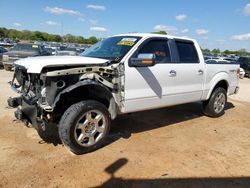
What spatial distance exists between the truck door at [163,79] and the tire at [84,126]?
572 mm

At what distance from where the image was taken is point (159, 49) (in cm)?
564

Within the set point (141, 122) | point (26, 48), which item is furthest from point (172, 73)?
point (26, 48)

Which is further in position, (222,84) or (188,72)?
(222,84)

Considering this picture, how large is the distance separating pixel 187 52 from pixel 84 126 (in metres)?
3.07

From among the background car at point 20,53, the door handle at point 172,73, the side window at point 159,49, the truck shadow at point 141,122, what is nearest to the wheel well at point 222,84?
the truck shadow at point 141,122

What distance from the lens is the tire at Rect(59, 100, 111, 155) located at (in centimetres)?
426

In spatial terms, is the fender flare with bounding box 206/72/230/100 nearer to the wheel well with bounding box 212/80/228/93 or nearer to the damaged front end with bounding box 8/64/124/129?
the wheel well with bounding box 212/80/228/93

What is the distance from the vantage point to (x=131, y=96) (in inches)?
198

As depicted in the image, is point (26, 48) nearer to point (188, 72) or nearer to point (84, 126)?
point (188, 72)

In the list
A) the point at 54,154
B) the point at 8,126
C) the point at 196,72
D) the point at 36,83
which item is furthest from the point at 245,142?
the point at 8,126

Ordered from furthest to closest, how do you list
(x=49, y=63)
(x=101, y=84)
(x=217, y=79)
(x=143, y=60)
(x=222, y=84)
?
1. (x=222, y=84)
2. (x=217, y=79)
3. (x=143, y=60)
4. (x=101, y=84)
5. (x=49, y=63)

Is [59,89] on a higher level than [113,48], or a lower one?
lower

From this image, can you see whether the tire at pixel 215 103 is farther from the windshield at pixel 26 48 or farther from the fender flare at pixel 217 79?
the windshield at pixel 26 48

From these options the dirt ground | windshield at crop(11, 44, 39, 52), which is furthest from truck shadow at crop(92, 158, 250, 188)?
windshield at crop(11, 44, 39, 52)
